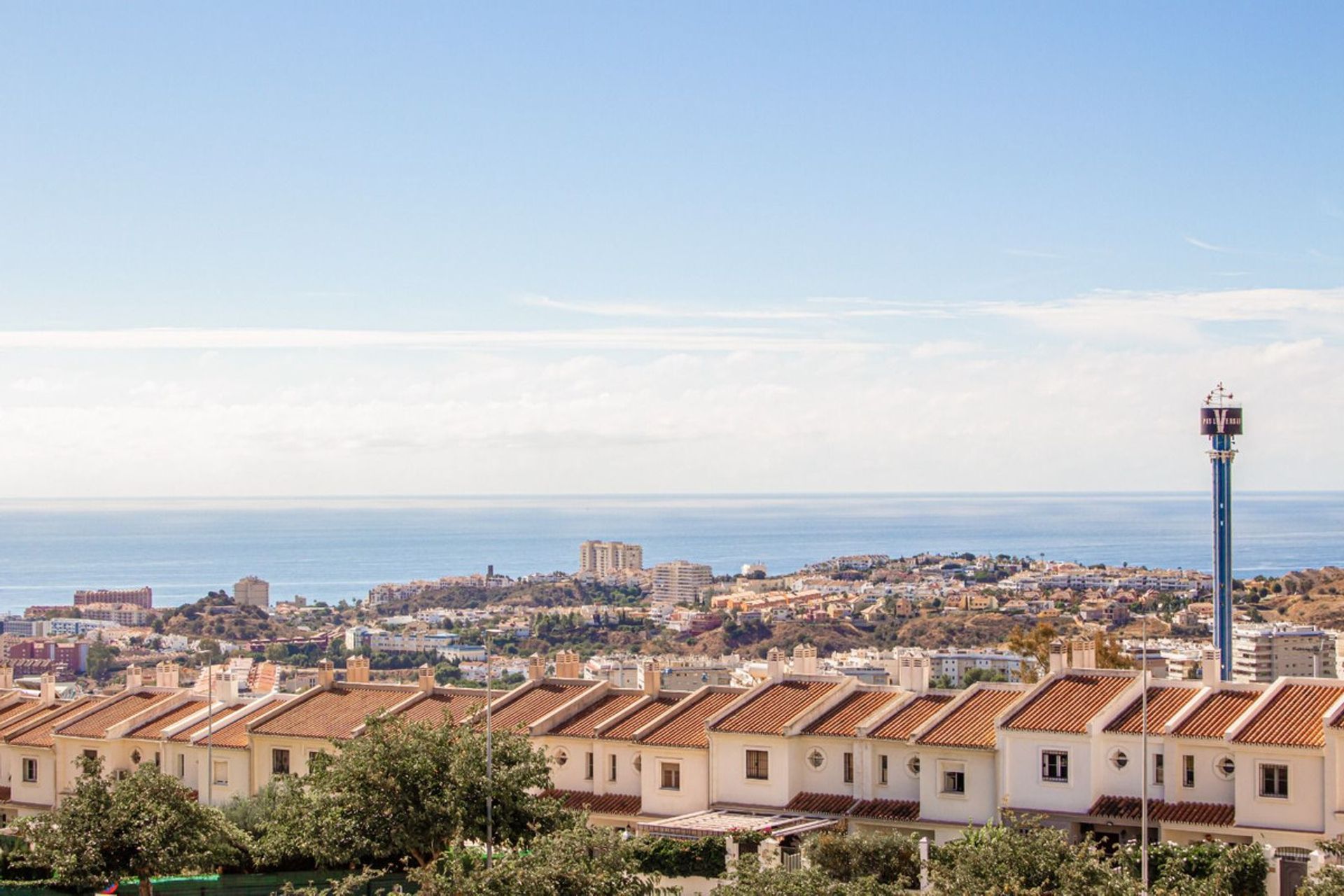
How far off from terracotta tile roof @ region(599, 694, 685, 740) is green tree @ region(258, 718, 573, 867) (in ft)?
26.2

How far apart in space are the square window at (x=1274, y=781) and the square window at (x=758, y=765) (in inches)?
401

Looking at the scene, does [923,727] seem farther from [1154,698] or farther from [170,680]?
[170,680]

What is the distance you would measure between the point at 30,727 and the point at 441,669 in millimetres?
86419

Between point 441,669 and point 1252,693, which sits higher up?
point 1252,693

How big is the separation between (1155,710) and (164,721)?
25.5 metres

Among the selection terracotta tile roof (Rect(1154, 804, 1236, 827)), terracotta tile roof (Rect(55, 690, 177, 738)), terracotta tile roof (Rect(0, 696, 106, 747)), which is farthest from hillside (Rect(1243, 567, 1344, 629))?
terracotta tile roof (Rect(1154, 804, 1236, 827))

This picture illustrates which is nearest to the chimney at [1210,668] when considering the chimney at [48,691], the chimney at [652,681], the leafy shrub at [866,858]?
the leafy shrub at [866,858]

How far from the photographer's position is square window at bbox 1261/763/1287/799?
1313 inches

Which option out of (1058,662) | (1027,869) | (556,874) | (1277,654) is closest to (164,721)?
(1058,662)

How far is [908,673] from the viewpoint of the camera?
134ft

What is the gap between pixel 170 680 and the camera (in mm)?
55156

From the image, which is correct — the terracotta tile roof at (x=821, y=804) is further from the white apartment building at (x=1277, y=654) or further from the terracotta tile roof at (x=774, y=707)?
the white apartment building at (x=1277, y=654)

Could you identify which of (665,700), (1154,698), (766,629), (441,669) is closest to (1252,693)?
(1154,698)

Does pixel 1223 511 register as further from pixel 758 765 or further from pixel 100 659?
pixel 100 659
